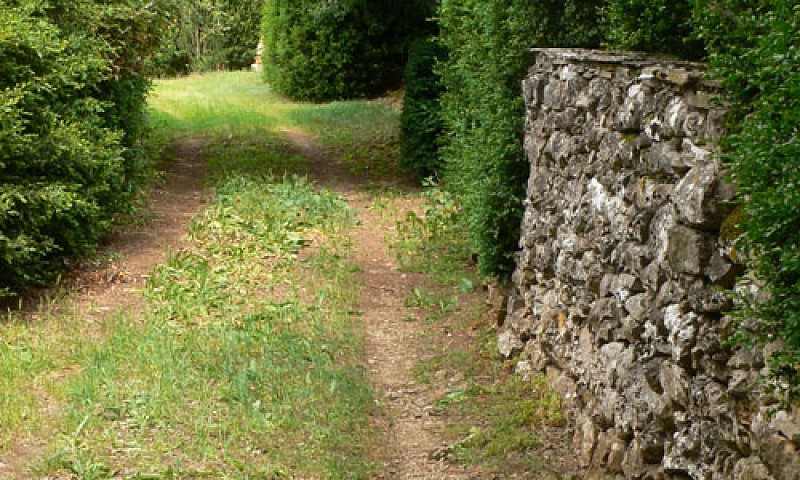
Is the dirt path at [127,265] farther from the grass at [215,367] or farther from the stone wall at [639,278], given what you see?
the stone wall at [639,278]

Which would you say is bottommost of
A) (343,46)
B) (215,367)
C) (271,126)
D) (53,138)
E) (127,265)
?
(271,126)

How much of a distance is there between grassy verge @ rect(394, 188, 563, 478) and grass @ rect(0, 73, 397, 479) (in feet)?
2.08

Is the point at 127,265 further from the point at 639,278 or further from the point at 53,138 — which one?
the point at 639,278

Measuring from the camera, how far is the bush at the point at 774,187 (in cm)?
352

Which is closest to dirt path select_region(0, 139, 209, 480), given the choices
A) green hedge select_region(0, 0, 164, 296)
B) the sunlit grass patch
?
the sunlit grass patch

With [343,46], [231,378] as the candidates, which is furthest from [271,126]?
[231,378]

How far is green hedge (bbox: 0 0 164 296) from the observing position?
9.83 metres

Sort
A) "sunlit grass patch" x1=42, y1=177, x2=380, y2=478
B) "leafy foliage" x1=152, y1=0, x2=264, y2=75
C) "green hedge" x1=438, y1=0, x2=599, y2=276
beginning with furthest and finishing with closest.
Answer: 1. "leafy foliage" x1=152, y1=0, x2=264, y2=75
2. "green hedge" x1=438, y1=0, x2=599, y2=276
3. "sunlit grass patch" x1=42, y1=177, x2=380, y2=478

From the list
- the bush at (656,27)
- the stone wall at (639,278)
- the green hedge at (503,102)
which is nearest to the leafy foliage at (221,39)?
the green hedge at (503,102)

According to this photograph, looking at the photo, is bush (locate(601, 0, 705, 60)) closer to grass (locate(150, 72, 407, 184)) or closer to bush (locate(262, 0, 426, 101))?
grass (locate(150, 72, 407, 184))

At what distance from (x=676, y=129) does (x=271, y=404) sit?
12.2 ft

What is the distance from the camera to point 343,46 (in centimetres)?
2717

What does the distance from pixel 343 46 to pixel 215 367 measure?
1992cm

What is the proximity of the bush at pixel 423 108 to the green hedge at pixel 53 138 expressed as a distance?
5339 millimetres
